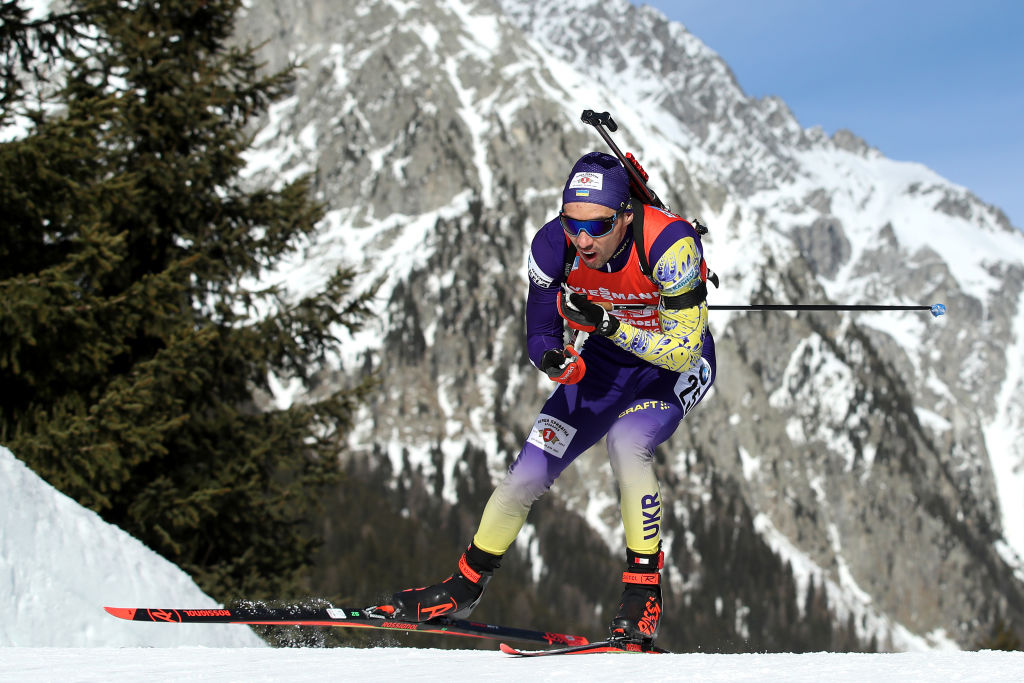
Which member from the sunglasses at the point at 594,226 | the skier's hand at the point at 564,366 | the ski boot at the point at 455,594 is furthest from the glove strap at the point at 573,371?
the ski boot at the point at 455,594

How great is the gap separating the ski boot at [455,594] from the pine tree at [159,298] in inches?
167

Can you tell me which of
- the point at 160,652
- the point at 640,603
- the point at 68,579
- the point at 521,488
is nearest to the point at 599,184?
the point at 521,488

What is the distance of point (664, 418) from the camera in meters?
6.19

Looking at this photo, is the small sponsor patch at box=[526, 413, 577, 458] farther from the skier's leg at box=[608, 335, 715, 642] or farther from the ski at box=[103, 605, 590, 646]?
the ski at box=[103, 605, 590, 646]

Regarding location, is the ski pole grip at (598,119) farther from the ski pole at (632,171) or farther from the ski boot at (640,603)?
the ski boot at (640,603)

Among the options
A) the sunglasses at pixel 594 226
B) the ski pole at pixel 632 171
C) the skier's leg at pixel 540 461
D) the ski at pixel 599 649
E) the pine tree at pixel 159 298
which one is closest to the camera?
the ski at pixel 599 649

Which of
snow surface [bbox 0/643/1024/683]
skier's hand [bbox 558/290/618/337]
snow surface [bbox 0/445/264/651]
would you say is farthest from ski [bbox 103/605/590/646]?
skier's hand [bbox 558/290/618/337]

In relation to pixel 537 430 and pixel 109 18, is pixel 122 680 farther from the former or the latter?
pixel 109 18

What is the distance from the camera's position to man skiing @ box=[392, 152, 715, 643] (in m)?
5.91

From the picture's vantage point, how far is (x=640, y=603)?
19.8 feet

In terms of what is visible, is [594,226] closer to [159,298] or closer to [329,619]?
[329,619]

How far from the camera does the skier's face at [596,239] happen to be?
19.2 feet

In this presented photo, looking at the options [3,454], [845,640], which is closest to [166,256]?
[3,454]

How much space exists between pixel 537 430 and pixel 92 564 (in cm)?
343
